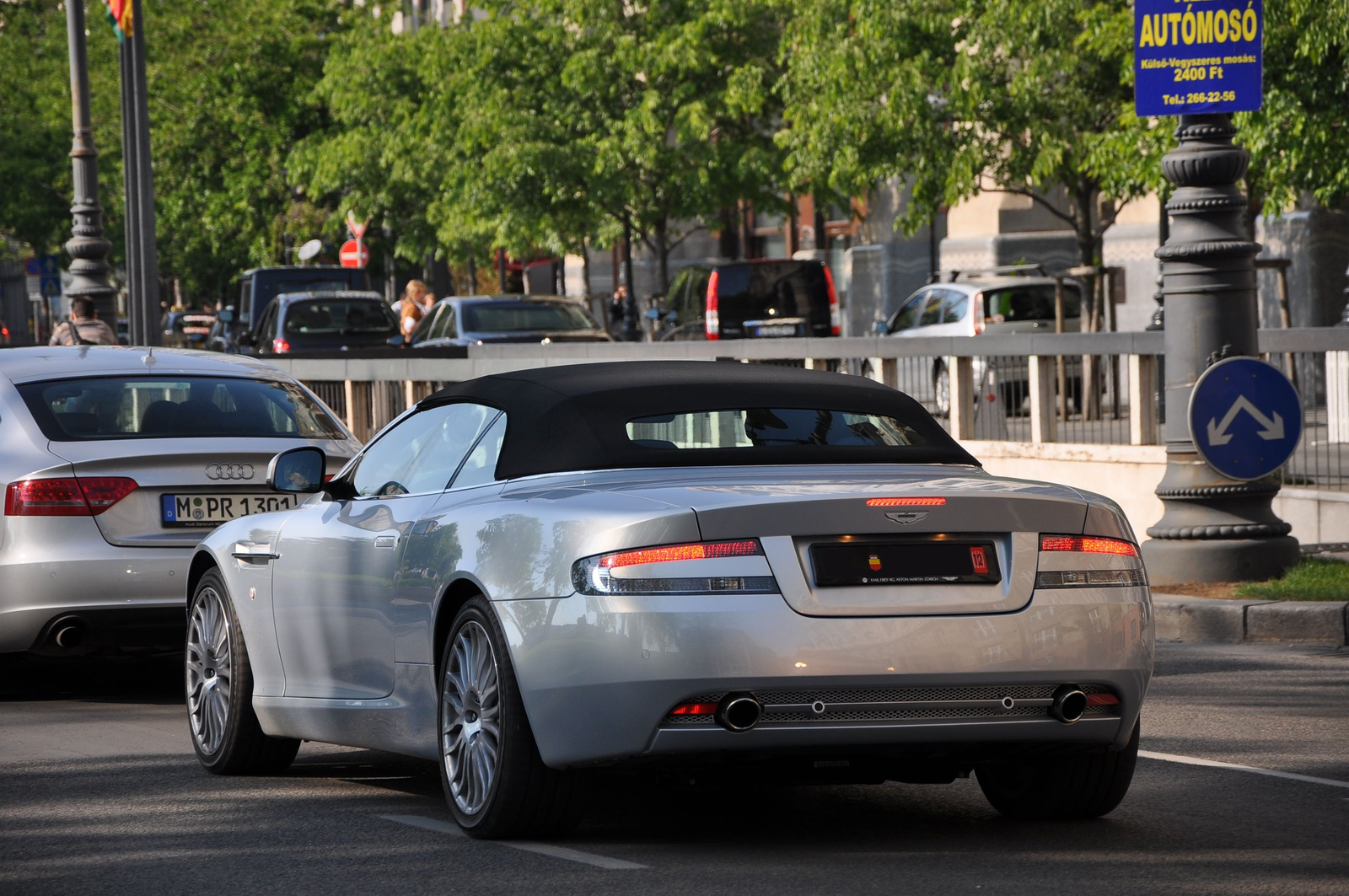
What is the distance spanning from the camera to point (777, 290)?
29.9 metres

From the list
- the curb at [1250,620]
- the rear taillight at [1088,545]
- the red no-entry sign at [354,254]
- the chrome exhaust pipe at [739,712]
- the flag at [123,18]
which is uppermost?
the flag at [123,18]

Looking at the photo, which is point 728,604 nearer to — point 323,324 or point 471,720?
point 471,720

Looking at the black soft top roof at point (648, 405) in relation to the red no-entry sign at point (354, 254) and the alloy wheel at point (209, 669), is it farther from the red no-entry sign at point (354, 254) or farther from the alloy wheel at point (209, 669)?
the red no-entry sign at point (354, 254)

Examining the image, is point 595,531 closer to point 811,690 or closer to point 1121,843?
point 811,690

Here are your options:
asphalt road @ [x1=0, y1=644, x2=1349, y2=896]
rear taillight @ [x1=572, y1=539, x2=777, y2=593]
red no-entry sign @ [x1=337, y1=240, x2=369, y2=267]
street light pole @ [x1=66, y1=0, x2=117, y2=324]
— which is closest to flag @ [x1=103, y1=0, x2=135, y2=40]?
street light pole @ [x1=66, y1=0, x2=117, y2=324]

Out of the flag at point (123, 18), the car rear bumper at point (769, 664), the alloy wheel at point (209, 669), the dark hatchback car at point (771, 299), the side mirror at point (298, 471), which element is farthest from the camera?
the dark hatchback car at point (771, 299)

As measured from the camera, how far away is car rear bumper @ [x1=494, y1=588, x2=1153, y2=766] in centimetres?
533

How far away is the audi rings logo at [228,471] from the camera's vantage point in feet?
29.6

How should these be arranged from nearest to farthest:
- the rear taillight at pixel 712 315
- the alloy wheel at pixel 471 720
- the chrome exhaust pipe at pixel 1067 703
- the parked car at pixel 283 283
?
1. the chrome exhaust pipe at pixel 1067 703
2. the alloy wheel at pixel 471 720
3. the rear taillight at pixel 712 315
4. the parked car at pixel 283 283

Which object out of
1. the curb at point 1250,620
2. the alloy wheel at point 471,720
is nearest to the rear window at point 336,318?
the curb at point 1250,620

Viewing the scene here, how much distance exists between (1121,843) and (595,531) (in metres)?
1.66

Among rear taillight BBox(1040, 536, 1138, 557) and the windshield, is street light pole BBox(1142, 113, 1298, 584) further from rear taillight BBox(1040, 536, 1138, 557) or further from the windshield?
the windshield

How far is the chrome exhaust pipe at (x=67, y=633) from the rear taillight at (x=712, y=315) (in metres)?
20.4

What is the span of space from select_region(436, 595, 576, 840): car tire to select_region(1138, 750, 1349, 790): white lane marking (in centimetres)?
245
